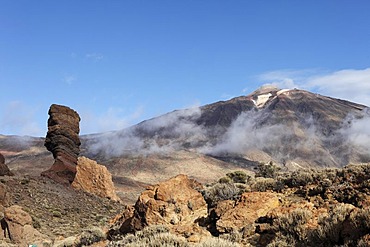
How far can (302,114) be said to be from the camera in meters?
139

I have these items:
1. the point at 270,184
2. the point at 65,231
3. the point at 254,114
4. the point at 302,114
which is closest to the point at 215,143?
the point at 254,114

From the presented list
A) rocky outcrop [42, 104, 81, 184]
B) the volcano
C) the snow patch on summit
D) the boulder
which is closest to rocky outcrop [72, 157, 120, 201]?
rocky outcrop [42, 104, 81, 184]

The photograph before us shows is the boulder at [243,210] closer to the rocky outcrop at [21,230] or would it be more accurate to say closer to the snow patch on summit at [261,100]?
the rocky outcrop at [21,230]

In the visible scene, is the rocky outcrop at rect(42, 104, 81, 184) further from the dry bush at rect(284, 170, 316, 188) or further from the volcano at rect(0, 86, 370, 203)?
the volcano at rect(0, 86, 370, 203)

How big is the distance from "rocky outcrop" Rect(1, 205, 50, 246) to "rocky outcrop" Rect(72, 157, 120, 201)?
16.6 metres

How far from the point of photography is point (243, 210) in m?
9.30

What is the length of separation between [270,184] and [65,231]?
42.6 feet

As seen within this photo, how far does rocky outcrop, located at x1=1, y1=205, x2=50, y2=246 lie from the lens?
1760 cm

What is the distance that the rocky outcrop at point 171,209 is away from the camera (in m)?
9.96

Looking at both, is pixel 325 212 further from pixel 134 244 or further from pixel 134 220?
pixel 134 220

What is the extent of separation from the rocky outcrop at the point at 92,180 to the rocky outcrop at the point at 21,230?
16603 mm

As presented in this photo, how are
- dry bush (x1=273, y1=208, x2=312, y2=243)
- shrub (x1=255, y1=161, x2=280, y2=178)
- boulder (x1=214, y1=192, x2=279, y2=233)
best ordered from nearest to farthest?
1. dry bush (x1=273, y1=208, x2=312, y2=243)
2. boulder (x1=214, y1=192, x2=279, y2=233)
3. shrub (x1=255, y1=161, x2=280, y2=178)

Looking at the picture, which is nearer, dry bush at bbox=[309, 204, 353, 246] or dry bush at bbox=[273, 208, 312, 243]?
dry bush at bbox=[309, 204, 353, 246]

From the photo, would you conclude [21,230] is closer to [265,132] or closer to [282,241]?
[282,241]
